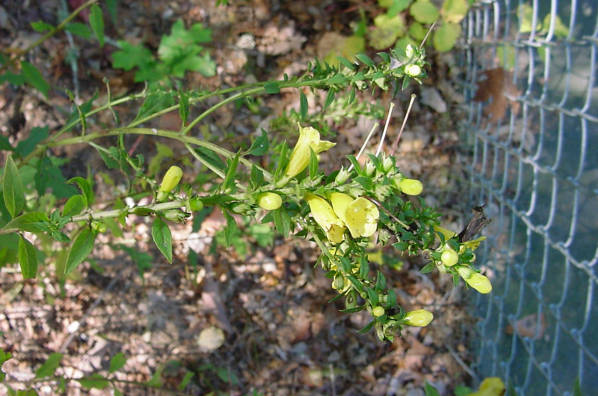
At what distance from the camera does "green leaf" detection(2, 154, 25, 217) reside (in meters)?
1.35

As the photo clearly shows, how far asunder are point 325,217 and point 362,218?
88 mm

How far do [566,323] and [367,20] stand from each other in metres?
2.26

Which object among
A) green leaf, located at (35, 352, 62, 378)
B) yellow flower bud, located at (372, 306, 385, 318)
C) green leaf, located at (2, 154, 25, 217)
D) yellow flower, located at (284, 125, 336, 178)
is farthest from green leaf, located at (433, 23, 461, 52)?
green leaf, located at (35, 352, 62, 378)

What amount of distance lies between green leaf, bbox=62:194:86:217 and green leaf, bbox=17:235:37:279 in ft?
0.48

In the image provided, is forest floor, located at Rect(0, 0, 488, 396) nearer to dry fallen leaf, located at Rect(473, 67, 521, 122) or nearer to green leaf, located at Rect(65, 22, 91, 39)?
dry fallen leaf, located at Rect(473, 67, 521, 122)

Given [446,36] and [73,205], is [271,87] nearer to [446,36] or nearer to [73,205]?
[73,205]

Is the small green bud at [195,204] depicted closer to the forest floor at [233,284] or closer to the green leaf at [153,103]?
the green leaf at [153,103]

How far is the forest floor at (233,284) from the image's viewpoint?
3.02 metres

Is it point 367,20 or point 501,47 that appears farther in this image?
point 367,20

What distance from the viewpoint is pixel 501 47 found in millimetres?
3174

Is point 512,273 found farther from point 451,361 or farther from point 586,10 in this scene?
point 586,10

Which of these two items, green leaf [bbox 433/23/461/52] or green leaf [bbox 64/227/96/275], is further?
green leaf [bbox 433/23/461/52]

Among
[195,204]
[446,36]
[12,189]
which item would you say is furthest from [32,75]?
[446,36]

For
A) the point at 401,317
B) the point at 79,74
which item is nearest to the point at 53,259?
the point at 79,74
